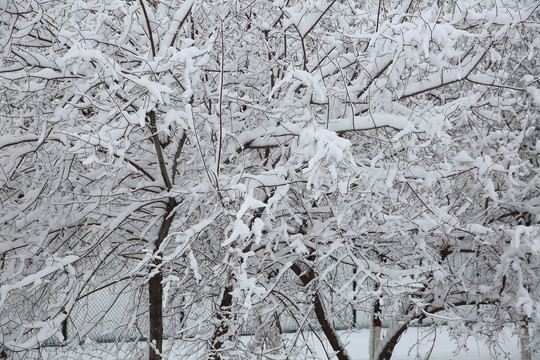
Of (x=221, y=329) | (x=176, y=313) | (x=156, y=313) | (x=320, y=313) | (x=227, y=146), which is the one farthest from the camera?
(x=320, y=313)

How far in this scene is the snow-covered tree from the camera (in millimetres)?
3459

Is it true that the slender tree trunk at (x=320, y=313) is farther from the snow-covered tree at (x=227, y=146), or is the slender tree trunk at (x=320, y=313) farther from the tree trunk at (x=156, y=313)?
the tree trunk at (x=156, y=313)

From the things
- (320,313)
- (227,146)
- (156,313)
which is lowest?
(156,313)

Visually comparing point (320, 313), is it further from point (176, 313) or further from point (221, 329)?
point (221, 329)

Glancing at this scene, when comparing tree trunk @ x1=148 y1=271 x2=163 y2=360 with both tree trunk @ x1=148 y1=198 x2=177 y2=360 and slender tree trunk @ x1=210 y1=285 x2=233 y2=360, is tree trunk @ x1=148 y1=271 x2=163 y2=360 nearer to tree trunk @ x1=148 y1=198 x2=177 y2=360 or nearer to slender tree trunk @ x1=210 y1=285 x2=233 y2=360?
tree trunk @ x1=148 y1=198 x2=177 y2=360

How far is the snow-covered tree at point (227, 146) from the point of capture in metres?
3.46

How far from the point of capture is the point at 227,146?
4.57 m

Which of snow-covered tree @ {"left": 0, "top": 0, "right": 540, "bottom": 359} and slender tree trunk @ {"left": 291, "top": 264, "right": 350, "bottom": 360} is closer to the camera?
snow-covered tree @ {"left": 0, "top": 0, "right": 540, "bottom": 359}

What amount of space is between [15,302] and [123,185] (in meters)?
1.31

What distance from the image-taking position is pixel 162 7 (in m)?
4.17

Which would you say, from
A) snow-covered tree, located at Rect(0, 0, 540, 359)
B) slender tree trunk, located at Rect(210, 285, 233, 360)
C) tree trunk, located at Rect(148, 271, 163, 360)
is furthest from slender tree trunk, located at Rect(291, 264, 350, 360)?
tree trunk, located at Rect(148, 271, 163, 360)

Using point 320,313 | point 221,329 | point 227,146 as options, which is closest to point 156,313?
point 221,329

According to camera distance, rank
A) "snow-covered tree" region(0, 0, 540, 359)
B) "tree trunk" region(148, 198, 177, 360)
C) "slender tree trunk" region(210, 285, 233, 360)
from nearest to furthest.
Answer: "snow-covered tree" region(0, 0, 540, 359)
"slender tree trunk" region(210, 285, 233, 360)
"tree trunk" region(148, 198, 177, 360)

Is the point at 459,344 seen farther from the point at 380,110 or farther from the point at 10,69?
Result: the point at 10,69
